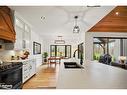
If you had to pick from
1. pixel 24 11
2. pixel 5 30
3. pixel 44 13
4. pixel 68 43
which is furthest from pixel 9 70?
pixel 68 43

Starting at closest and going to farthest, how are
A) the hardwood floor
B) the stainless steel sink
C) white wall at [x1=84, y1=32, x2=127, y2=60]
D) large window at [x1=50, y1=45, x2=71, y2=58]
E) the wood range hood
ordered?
the wood range hood < the stainless steel sink < the hardwood floor < white wall at [x1=84, y1=32, x2=127, y2=60] < large window at [x1=50, y1=45, x2=71, y2=58]

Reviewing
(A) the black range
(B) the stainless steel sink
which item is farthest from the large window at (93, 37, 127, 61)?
(A) the black range

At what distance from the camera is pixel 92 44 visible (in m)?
8.05

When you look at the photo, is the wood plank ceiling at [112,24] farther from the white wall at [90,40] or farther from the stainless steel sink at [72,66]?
the stainless steel sink at [72,66]

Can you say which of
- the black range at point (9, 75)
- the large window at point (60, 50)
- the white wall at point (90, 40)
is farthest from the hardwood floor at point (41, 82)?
the large window at point (60, 50)

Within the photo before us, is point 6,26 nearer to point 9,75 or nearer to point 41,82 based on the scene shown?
point 9,75

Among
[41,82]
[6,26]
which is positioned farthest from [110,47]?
[6,26]

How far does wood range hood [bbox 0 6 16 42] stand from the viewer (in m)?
4.10

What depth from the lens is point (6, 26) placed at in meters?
4.39

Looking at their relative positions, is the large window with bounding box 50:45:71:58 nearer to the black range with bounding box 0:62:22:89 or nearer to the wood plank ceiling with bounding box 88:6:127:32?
the wood plank ceiling with bounding box 88:6:127:32

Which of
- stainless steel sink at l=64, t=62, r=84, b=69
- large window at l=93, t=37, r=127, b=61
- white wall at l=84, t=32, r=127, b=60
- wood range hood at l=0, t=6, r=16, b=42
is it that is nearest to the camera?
wood range hood at l=0, t=6, r=16, b=42

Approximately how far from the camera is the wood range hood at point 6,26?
4095mm
